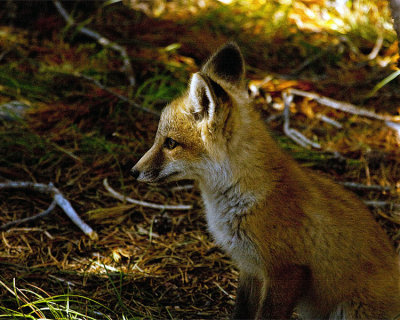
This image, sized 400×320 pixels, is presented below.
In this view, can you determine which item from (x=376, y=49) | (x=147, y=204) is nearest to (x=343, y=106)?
(x=376, y=49)

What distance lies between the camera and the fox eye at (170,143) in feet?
9.37

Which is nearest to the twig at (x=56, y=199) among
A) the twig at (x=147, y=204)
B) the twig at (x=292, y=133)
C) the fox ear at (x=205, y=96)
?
the twig at (x=147, y=204)

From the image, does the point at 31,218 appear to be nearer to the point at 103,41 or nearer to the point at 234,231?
the point at 234,231

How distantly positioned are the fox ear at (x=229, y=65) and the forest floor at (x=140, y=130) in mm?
824

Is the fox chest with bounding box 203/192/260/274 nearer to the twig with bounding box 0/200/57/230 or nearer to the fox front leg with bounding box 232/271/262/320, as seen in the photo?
the fox front leg with bounding box 232/271/262/320

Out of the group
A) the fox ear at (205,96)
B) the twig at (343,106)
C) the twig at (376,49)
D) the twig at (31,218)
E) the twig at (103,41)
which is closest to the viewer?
the fox ear at (205,96)

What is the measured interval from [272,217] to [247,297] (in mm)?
656

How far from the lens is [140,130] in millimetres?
4512

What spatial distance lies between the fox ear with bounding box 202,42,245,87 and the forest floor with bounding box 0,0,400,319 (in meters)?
0.82

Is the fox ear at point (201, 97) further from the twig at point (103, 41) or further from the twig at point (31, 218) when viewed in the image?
the twig at point (103, 41)

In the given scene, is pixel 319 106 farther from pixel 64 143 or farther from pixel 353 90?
pixel 64 143

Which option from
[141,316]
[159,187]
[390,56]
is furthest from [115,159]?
[390,56]

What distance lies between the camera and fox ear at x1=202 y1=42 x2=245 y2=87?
3004 millimetres

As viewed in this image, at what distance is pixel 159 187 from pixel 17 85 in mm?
1888
